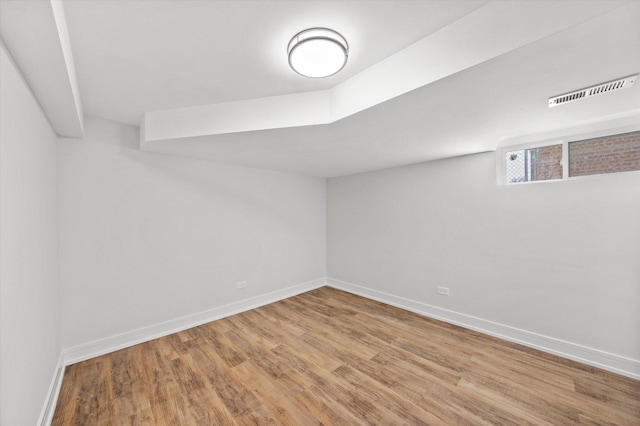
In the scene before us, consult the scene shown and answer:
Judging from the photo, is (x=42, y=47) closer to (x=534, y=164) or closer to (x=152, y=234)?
(x=152, y=234)

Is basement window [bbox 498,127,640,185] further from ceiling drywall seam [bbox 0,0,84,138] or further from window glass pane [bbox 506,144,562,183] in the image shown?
ceiling drywall seam [bbox 0,0,84,138]

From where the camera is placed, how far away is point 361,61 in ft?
5.09

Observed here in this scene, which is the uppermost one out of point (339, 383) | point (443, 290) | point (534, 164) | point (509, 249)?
point (534, 164)

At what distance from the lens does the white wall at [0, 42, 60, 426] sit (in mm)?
1128

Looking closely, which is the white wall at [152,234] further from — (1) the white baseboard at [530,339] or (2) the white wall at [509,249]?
(1) the white baseboard at [530,339]

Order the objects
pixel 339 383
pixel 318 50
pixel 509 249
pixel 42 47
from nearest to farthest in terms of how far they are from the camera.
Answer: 1. pixel 42 47
2. pixel 318 50
3. pixel 339 383
4. pixel 509 249

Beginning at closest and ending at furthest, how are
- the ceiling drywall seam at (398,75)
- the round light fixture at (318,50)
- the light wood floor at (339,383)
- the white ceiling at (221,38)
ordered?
1. the ceiling drywall seam at (398,75)
2. the white ceiling at (221,38)
3. the round light fixture at (318,50)
4. the light wood floor at (339,383)

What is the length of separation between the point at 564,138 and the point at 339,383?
331 cm

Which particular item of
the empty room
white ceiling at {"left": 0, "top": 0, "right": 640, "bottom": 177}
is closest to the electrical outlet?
the empty room

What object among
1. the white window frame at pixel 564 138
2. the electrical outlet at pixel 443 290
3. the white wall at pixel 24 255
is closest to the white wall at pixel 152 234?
the white wall at pixel 24 255

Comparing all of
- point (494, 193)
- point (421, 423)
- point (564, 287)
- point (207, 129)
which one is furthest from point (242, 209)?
point (564, 287)

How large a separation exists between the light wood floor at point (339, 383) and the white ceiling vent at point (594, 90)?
88.6 inches

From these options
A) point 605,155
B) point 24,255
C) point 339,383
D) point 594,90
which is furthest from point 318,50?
point 605,155

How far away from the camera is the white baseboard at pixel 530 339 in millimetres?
2110
